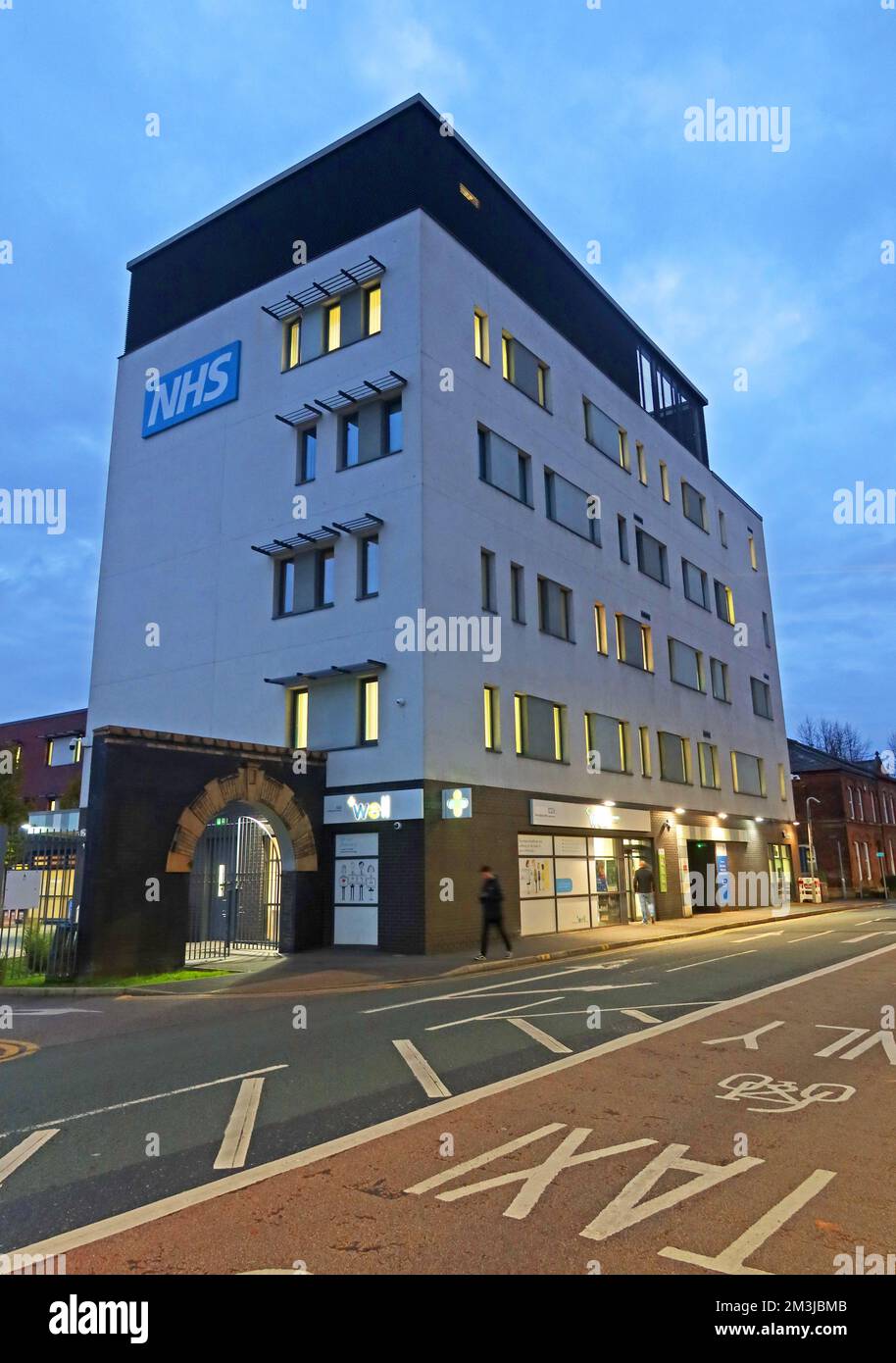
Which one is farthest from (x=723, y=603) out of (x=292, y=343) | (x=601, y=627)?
(x=292, y=343)

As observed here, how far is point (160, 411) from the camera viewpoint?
99.5 ft

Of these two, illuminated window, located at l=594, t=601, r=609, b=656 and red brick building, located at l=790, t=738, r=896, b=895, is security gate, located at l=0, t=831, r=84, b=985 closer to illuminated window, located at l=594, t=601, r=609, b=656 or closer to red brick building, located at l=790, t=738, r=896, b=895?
illuminated window, located at l=594, t=601, r=609, b=656

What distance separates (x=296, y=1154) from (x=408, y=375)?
68.9 ft

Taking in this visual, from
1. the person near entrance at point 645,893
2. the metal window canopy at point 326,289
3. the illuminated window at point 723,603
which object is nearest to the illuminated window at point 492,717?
the person near entrance at point 645,893

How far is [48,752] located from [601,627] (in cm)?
3736

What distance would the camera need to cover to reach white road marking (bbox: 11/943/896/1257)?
4.45 m

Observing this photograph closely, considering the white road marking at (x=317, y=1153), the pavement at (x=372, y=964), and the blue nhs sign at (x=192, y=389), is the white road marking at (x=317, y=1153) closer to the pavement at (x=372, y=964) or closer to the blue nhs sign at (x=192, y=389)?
the pavement at (x=372, y=964)

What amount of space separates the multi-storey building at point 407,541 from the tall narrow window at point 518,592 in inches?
3.8

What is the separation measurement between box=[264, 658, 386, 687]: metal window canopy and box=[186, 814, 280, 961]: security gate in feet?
12.9

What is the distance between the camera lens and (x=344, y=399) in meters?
24.7

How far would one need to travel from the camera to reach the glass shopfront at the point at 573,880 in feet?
80.1

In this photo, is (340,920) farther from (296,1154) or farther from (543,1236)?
(543,1236)
